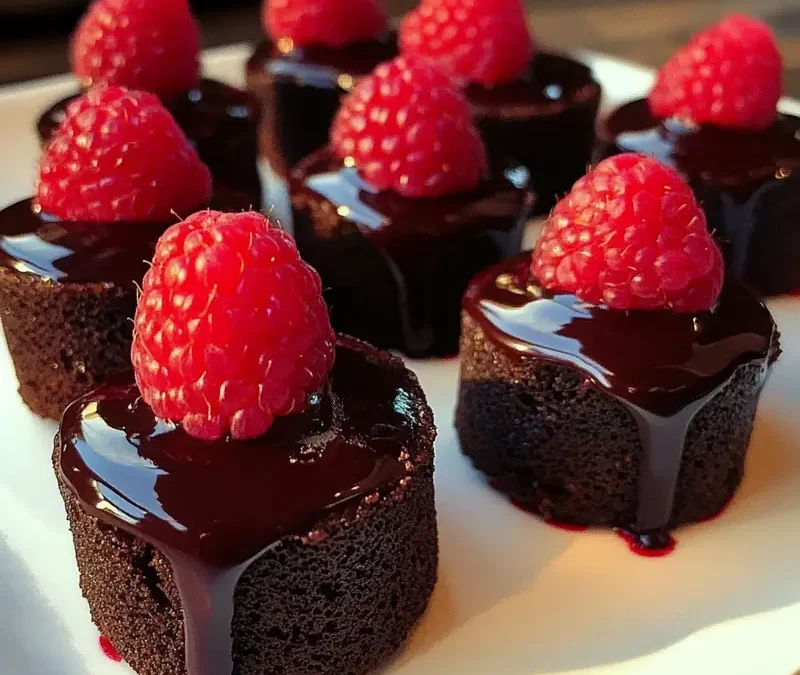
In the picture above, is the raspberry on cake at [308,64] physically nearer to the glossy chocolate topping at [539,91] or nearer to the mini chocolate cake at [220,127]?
the mini chocolate cake at [220,127]

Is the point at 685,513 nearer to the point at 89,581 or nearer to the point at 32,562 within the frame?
the point at 89,581

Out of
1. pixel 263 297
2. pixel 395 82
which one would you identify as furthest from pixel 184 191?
pixel 263 297

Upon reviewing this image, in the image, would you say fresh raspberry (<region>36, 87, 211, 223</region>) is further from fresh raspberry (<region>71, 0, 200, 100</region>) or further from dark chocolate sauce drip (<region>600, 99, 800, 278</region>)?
dark chocolate sauce drip (<region>600, 99, 800, 278</region>)

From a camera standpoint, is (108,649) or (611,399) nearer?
(108,649)

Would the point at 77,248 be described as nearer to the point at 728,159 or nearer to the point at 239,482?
the point at 239,482

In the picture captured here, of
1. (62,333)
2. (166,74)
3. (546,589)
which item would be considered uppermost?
(166,74)

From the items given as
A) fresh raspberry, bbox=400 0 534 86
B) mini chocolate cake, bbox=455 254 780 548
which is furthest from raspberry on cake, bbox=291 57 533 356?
fresh raspberry, bbox=400 0 534 86

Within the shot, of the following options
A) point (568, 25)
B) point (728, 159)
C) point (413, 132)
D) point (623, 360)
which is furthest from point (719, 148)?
point (568, 25)
